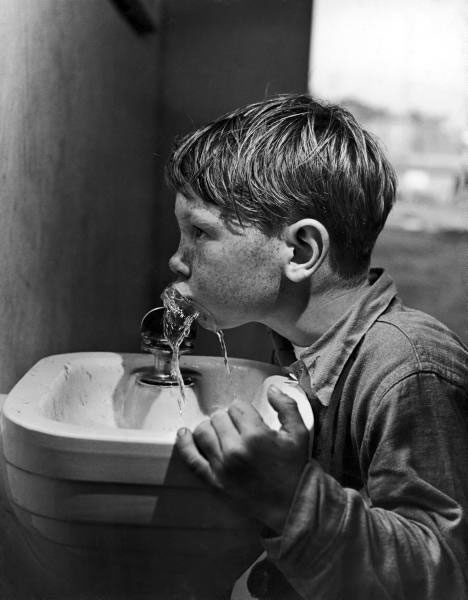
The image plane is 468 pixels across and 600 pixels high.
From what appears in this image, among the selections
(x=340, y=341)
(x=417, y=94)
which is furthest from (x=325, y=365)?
(x=417, y=94)

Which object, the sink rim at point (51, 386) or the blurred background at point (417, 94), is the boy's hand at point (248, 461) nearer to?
the sink rim at point (51, 386)

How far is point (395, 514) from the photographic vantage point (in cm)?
49

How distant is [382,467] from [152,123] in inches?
14.5

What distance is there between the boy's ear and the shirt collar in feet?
0.18

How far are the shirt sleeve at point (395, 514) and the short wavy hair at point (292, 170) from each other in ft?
0.51

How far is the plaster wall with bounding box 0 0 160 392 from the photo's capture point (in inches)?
23.1

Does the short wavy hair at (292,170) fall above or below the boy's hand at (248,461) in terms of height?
above

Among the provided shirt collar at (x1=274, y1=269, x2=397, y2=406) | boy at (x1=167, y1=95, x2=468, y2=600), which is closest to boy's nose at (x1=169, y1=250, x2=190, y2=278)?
boy at (x1=167, y1=95, x2=468, y2=600)

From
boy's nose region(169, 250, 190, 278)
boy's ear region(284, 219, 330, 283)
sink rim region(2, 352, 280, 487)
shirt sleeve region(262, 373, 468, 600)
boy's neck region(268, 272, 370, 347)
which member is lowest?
shirt sleeve region(262, 373, 468, 600)

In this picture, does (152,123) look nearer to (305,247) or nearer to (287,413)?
(305,247)

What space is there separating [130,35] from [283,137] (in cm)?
18

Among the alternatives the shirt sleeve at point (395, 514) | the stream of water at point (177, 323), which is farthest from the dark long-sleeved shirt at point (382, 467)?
the stream of water at point (177, 323)

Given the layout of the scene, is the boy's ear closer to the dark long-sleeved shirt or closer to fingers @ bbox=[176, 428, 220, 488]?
the dark long-sleeved shirt

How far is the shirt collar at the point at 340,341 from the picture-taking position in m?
0.59
